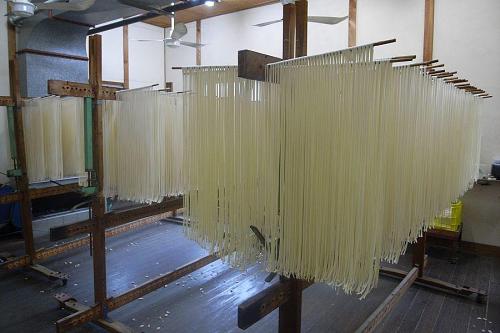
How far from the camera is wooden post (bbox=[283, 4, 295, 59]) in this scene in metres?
1.45

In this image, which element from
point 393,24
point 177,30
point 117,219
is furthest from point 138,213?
point 393,24

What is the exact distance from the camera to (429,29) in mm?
4383

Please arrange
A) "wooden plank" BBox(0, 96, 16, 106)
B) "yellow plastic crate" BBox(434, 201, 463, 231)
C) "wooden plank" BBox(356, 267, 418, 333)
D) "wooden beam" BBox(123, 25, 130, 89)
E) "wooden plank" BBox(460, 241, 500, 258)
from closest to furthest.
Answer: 1. "wooden plank" BBox(356, 267, 418, 333)
2. "wooden plank" BBox(0, 96, 16, 106)
3. "yellow plastic crate" BBox(434, 201, 463, 231)
4. "wooden plank" BBox(460, 241, 500, 258)
5. "wooden beam" BBox(123, 25, 130, 89)

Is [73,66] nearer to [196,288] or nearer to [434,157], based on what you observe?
[196,288]

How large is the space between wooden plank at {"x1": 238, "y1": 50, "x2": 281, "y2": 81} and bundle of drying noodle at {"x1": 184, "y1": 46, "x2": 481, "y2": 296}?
0.12 feet

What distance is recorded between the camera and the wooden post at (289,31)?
4.76ft

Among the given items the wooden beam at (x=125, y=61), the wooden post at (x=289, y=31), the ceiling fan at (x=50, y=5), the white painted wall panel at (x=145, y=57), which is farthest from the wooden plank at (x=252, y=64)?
the white painted wall panel at (x=145, y=57)

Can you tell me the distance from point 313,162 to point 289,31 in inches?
24.2

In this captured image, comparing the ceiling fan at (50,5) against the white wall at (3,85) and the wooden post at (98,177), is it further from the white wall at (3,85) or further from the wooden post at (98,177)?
the white wall at (3,85)

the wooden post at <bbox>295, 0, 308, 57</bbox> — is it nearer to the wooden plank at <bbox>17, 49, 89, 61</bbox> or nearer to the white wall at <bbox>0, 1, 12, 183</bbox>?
the wooden plank at <bbox>17, 49, 89, 61</bbox>

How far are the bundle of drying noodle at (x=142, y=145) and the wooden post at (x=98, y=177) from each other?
29cm

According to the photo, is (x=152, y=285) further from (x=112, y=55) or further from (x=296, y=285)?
(x=112, y=55)

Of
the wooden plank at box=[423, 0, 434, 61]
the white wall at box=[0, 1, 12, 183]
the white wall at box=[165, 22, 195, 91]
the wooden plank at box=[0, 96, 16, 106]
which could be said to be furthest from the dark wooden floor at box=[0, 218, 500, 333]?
the white wall at box=[165, 22, 195, 91]

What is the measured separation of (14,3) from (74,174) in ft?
5.79
